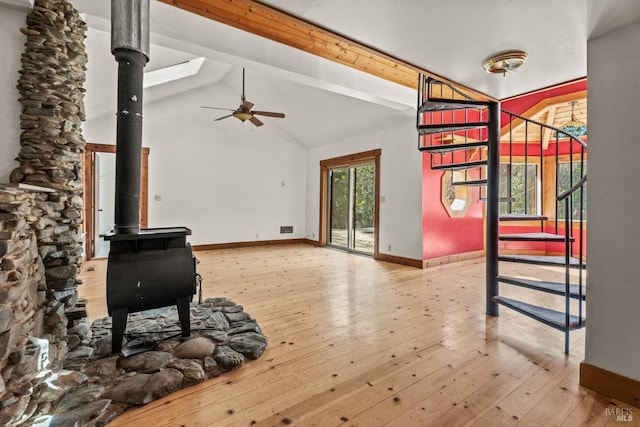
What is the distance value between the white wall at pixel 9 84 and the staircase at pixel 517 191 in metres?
3.46

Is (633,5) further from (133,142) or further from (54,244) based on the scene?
Result: (54,244)

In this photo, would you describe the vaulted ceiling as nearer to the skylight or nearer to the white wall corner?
the skylight

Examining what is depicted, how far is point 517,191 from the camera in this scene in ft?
22.5

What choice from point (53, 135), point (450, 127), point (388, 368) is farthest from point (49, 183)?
point (450, 127)

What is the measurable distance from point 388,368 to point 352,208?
16.9ft

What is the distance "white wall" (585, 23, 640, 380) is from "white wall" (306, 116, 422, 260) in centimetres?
339

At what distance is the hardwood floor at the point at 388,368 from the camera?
161cm

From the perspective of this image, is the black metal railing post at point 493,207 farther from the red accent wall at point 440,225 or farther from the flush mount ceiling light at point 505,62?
the red accent wall at point 440,225

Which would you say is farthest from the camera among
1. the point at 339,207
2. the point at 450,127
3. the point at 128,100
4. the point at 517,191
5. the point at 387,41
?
the point at 339,207

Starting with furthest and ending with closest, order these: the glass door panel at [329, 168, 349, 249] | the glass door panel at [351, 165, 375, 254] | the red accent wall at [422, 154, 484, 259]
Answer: the glass door panel at [329, 168, 349, 249]
the glass door panel at [351, 165, 375, 254]
the red accent wall at [422, 154, 484, 259]

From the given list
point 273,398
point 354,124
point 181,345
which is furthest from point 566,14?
point 354,124

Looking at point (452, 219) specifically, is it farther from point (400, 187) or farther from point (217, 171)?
point (217, 171)

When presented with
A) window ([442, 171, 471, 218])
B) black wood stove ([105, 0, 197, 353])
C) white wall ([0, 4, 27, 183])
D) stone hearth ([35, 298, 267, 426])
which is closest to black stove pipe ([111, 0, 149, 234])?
black wood stove ([105, 0, 197, 353])

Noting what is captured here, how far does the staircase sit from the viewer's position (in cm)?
241
